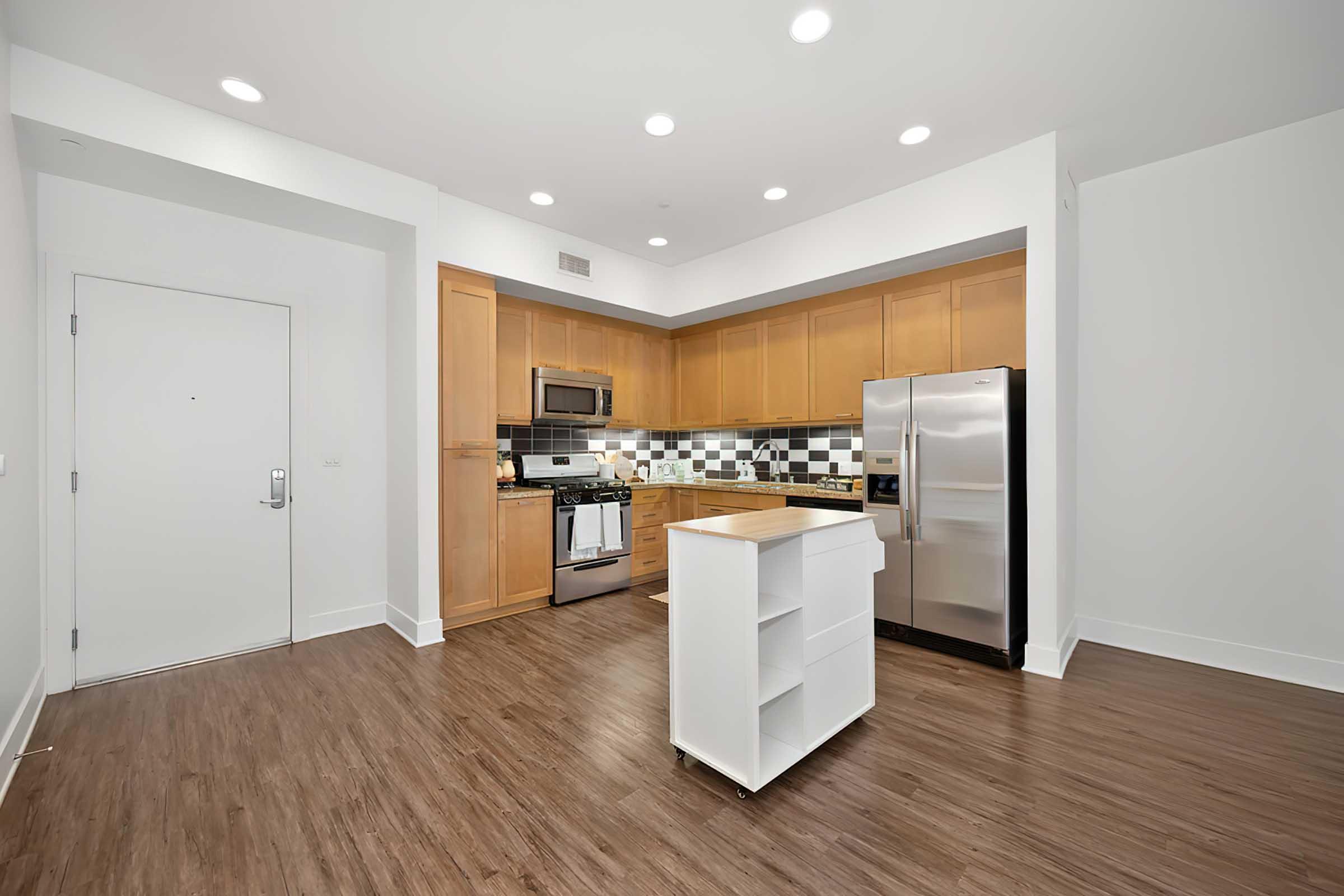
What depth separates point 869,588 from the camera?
2637mm

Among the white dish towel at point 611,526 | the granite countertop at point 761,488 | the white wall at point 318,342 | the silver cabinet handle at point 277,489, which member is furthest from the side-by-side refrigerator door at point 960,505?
the silver cabinet handle at point 277,489

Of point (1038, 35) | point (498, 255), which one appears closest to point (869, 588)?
point (1038, 35)

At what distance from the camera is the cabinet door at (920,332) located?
392cm

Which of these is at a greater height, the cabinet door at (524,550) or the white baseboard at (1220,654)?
the cabinet door at (524,550)

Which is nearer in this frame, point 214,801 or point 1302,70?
point 214,801

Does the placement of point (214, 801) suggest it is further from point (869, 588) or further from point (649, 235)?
point (649, 235)

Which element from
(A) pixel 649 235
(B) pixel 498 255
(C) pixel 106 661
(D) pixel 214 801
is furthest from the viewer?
(A) pixel 649 235

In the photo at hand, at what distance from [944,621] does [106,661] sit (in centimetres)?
490

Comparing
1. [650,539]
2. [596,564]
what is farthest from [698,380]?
[596,564]

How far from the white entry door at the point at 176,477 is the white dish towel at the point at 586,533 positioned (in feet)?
6.53

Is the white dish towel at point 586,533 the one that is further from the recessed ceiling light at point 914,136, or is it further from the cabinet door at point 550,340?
the recessed ceiling light at point 914,136

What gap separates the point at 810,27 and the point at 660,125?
3.15ft

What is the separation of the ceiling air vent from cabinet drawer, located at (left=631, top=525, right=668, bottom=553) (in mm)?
2344

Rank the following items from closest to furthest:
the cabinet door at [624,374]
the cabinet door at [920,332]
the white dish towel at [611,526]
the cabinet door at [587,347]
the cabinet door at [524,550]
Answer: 1. the cabinet door at [920,332]
2. the cabinet door at [524,550]
3. the white dish towel at [611,526]
4. the cabinet door at [587,347]
5. the cabinet door at [624,374]
